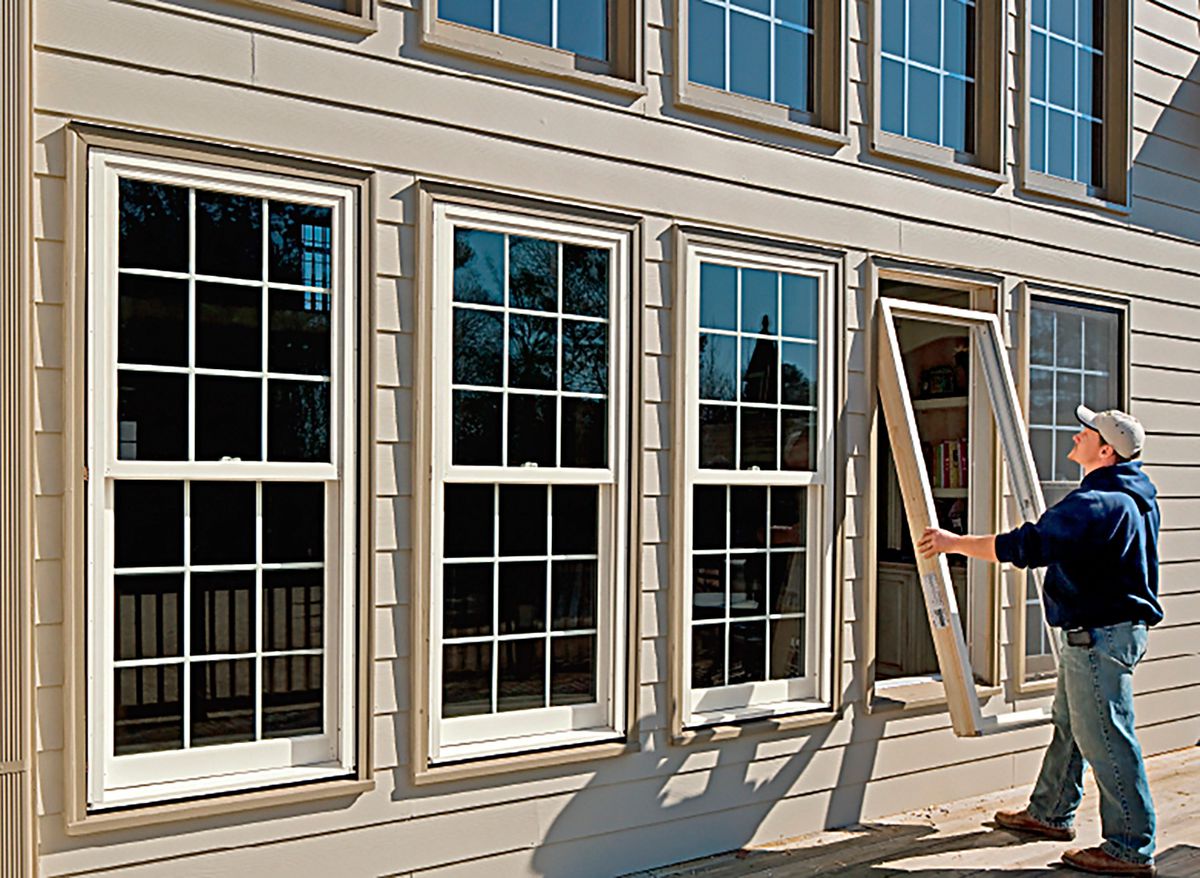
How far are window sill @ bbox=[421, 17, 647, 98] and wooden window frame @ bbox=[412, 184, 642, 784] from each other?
458 millimetres

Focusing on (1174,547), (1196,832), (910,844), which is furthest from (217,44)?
(1174,547)

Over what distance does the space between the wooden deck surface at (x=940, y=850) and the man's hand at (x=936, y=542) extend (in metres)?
1.16

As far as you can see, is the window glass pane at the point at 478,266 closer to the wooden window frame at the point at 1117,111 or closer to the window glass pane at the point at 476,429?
the window glass pane at the point at 476,429

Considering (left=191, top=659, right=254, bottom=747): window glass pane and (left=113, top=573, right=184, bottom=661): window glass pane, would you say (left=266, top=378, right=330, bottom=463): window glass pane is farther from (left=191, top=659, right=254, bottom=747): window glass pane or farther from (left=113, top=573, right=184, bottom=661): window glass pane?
(left=191, top=659, right=254, bottom=747): window glass pane

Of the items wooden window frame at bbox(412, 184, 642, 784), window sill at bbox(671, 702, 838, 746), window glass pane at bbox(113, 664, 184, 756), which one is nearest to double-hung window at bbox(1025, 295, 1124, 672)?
window sill at bbox(671, 702, 838, 746)

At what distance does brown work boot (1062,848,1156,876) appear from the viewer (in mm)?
4691

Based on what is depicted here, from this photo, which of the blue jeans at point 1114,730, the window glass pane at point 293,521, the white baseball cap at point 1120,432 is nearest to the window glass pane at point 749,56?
the white baseball cap at point 1120,432

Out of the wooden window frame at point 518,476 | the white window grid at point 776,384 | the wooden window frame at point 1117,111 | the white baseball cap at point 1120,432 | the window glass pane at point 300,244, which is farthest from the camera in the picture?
the wooden window frame at point 1117,111

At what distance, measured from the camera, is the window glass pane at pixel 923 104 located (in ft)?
18.6

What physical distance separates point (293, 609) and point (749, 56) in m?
2.82

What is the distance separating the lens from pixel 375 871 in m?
4.00

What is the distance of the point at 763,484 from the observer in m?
5.04

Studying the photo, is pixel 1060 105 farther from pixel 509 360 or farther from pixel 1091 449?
pixel 509 360

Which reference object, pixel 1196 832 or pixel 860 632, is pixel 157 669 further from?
pixel 1196 832
